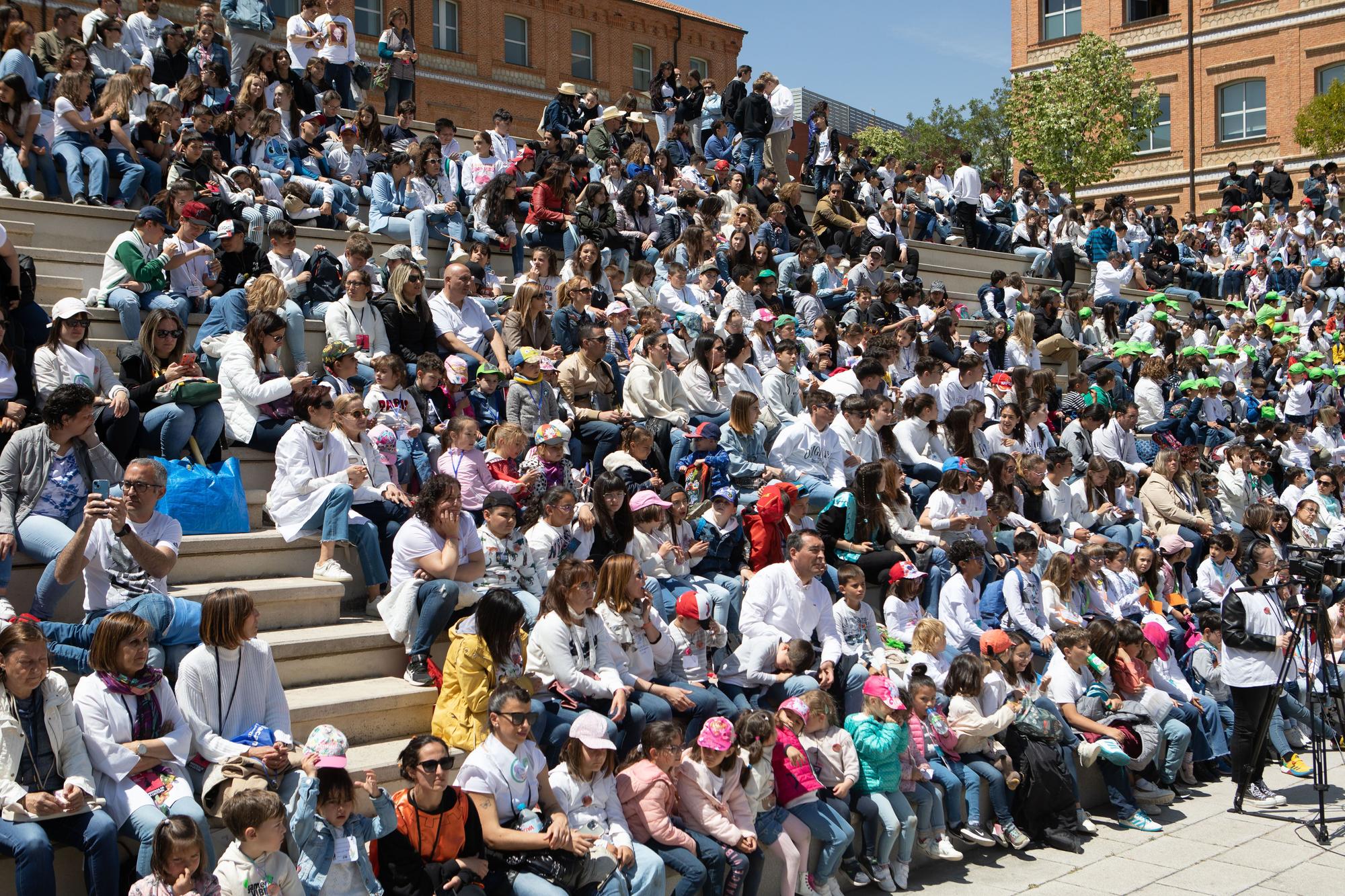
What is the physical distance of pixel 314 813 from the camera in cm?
518

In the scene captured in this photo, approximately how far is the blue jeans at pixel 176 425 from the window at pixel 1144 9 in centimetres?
3848

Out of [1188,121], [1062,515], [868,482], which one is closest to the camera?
[868,482]

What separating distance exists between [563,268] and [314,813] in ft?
23.8

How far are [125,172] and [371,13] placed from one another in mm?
22776

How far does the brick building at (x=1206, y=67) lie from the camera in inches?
1437

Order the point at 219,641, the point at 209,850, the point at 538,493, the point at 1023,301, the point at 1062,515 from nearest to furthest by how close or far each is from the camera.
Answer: the point at 209,850, the point at 219,641, the point at 538,493, the point at 1062,515, the point at 1023,301

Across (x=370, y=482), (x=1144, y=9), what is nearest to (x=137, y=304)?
(x=370, y=482)

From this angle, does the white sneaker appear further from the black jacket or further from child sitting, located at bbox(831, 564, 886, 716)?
the black jacket

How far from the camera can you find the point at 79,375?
289 inches

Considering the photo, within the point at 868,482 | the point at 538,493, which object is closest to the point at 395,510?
the point at 538,493

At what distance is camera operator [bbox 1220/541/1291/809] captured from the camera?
8.97 meters

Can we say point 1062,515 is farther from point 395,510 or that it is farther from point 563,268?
point 395,510

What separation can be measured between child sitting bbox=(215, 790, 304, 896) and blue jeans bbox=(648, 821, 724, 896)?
1970mm

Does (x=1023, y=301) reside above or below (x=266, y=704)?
above
